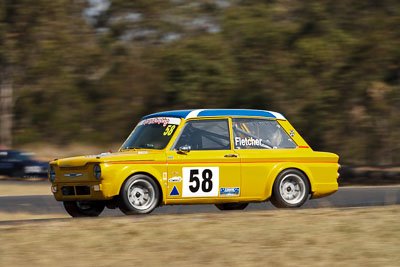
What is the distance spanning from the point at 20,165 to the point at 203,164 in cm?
1741

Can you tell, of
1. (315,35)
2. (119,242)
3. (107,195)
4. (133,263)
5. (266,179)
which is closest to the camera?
(133,263)

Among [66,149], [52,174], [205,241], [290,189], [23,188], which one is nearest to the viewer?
[205,241]

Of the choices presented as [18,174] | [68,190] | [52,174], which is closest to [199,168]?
[68,190]

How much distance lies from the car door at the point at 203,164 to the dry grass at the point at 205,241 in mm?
910

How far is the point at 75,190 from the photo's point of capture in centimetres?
1055

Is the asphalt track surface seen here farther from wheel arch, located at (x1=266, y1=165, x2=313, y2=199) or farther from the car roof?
the car roof

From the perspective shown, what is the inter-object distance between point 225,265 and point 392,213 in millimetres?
3740

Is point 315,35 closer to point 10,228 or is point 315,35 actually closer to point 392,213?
point 392,213

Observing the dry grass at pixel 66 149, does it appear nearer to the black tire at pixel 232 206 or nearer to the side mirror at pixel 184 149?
the black tire at pixel 232 206

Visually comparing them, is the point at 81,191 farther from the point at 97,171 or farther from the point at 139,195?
the point at 139,195

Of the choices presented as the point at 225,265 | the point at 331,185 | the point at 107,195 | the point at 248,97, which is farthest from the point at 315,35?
the point at 225,265

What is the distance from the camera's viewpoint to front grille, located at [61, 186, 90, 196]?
10392 millimetres

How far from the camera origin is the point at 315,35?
102ft

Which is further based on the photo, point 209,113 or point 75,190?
point 209,113
